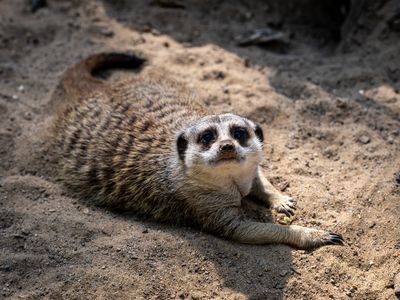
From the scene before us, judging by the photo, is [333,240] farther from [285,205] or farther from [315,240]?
[285,205]

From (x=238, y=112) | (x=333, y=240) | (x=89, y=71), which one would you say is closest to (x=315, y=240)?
(x=333, y=240)

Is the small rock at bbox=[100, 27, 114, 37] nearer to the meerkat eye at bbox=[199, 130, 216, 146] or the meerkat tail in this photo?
the meerkat tail

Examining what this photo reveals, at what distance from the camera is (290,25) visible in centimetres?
455

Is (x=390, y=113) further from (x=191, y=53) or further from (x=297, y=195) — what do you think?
(x=191, y=53)

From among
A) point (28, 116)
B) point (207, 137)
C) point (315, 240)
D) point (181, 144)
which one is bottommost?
point (28, 116)

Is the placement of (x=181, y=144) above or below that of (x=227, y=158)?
below

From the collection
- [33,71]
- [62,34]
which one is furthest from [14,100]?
[62,34]

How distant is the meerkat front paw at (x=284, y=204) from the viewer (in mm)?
2930

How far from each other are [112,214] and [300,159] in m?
1.10

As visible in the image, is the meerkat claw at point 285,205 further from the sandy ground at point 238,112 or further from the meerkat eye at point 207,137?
the meerkat eye at point 207,137

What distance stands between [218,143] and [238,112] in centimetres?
103

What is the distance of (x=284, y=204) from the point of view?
2947mm

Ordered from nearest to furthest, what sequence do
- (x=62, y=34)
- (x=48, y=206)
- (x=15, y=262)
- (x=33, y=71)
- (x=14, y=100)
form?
(x=15, y=262), (x=48, y=206), (x=14, y=100), (x=33, y=71), (x=62, y=34)

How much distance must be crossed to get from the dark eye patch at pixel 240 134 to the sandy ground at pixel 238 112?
47 cm
